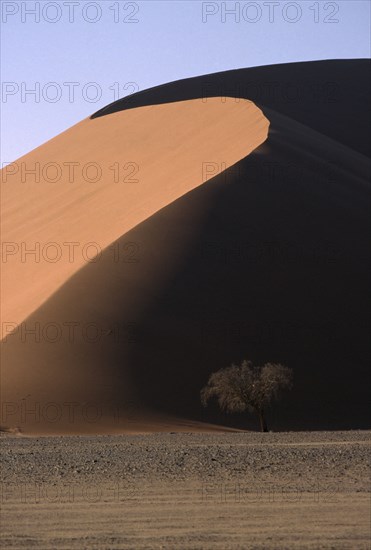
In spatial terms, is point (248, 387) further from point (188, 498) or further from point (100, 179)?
point (100, 179)

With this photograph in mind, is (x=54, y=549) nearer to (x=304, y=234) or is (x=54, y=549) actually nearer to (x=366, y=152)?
(x=304, y=234)

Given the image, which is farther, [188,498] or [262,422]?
[262,422]

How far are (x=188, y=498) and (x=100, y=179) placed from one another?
3749 centimetres

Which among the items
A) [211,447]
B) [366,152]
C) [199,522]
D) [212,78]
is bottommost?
[211,447]

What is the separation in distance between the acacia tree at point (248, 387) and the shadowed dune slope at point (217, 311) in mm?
1080

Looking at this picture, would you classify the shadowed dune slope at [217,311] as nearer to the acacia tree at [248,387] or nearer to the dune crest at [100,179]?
the acacia tree at [248,387]

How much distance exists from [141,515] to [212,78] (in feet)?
178

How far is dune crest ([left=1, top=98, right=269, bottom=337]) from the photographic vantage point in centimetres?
3847

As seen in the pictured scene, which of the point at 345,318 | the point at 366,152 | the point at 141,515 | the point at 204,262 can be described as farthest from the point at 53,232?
the point at 141,515

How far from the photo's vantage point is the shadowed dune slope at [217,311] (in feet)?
99.0

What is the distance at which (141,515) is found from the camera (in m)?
10.2

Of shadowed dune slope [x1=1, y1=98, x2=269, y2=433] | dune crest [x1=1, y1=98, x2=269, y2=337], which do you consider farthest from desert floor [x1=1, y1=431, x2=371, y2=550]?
dune crest [x1=1, y1=98, x2=269, y2=337]

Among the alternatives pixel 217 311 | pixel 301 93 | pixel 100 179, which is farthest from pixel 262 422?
pixel 301 93

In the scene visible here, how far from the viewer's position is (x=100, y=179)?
158 ft
